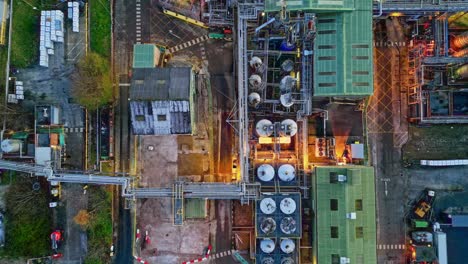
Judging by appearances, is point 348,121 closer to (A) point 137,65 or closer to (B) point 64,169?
(A) point 137,65

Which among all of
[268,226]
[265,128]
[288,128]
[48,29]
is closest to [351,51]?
[288,128]

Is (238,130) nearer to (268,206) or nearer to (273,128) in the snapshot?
(273,128)

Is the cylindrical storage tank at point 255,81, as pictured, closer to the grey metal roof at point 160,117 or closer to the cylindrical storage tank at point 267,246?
the grey metal roof at point 160,117

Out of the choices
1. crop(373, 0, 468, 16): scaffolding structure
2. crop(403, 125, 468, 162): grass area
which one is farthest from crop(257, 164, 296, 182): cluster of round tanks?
crop(373, 0, 468, 16): scaffolding structure

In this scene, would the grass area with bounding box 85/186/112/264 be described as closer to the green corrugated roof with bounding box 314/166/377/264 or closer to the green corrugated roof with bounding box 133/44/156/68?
the green corrugated roof with bounding box 133/44/156/68

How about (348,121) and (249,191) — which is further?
(348,121)

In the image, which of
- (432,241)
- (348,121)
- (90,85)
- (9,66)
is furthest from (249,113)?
(9,66)

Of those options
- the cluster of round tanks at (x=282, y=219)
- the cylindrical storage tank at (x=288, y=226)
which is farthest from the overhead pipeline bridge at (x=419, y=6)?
the cylindrical storage tank at (x=288, y=226)
